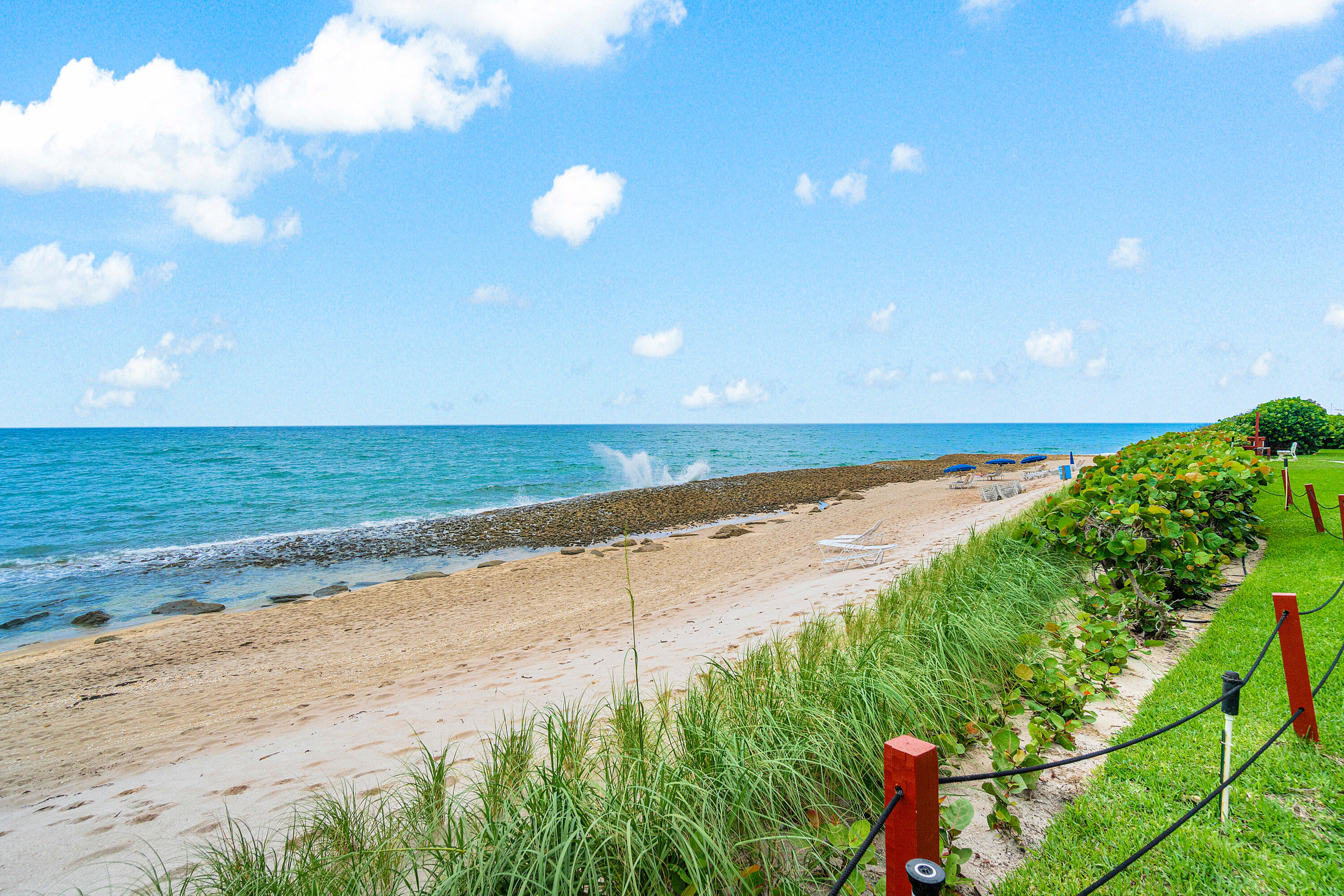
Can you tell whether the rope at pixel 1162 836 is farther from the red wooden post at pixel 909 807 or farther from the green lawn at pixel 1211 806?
the red wooden post at pixel 909 807

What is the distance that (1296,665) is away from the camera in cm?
316

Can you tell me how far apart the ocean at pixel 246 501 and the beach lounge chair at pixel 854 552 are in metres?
9.36

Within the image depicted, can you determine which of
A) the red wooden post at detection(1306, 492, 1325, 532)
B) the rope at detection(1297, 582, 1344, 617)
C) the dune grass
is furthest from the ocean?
the red wooden post at detection(1306, 492, 1325, 532)

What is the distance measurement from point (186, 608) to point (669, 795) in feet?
48.0

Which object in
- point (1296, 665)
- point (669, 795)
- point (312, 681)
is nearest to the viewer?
point (669, 795)

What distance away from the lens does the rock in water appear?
41.5ft

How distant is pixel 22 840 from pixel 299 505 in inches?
1061

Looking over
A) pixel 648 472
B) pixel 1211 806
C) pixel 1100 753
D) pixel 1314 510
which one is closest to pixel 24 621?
pixel 1100 753

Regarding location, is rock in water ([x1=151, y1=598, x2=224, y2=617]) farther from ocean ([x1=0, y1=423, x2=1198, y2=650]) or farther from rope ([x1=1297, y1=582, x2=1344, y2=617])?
rope ([x1=1297, y1=582, x2=1344, y2=617])

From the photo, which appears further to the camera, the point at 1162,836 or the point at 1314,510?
the point at 1314,510

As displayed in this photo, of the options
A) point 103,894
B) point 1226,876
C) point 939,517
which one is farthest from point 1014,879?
point 939,517

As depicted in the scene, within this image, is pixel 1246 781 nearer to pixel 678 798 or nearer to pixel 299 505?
pixel 678 798

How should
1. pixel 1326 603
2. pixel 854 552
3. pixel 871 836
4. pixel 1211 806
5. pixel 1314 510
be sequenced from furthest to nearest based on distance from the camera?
pixel 854 552 → pixel 1314 510 → pixel 1326 603 → pixel 1211 806 → pixel 871 836

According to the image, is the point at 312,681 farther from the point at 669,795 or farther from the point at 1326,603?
the point at 1326,603
